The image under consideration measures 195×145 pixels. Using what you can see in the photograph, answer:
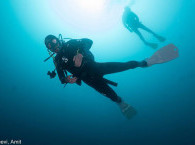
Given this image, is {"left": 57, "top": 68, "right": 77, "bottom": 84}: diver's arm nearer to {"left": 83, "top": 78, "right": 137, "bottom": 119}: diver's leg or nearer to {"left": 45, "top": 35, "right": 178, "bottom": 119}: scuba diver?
{"left": 45, "top": 35, "right": 178, "bottom": 119}: scuba diver

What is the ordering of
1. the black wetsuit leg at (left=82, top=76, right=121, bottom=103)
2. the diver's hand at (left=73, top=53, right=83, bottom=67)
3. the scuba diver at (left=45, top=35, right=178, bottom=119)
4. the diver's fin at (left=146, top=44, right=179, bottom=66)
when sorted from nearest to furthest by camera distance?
the diver's hand at (left=73, top=53, right=83, bottom=67) → the scuba diver at (left=45, top=35, right=178, bottom=119) → the black wetsuit leg at (left=82, top=76, right=121, bottom=103) → the diver's fin at (left=146, top=44, right=179, bottom=66)

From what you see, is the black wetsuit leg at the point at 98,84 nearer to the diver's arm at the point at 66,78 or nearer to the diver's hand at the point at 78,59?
the diver's arm at the point at 66,78

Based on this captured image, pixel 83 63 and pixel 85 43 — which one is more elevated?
pixel 85 43

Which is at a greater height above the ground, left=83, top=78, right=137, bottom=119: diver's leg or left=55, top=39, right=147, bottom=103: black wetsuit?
left=55, top=39, right=147, bottom=103: black wetsuit

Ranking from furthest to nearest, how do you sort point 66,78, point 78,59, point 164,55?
point 164,55
point 66,78
point 78,59

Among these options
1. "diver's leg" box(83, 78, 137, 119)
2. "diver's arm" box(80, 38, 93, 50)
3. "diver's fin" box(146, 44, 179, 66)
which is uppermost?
"diver's arm" box(80, 38, 93, 50)

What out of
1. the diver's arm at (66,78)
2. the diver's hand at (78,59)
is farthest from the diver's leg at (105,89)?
the diver's hand at (78,59)

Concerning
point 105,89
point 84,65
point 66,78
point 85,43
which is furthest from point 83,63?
point 105,89

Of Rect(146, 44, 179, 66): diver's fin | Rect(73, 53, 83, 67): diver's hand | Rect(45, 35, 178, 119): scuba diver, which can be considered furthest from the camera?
Rect(146, 44, 179, 66): diver's fin

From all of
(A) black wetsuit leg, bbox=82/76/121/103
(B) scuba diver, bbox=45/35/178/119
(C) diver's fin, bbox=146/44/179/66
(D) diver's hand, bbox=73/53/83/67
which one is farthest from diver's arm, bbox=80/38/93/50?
(C) diver's fin, bbox=146/44/179/66

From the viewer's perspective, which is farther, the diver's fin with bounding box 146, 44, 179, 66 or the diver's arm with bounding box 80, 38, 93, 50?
the diver's fin with bounding box 146, 44, 179, 66

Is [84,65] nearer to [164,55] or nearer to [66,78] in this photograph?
[66,78]

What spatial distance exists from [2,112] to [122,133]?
25.4 meters

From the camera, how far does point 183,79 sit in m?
20.6
